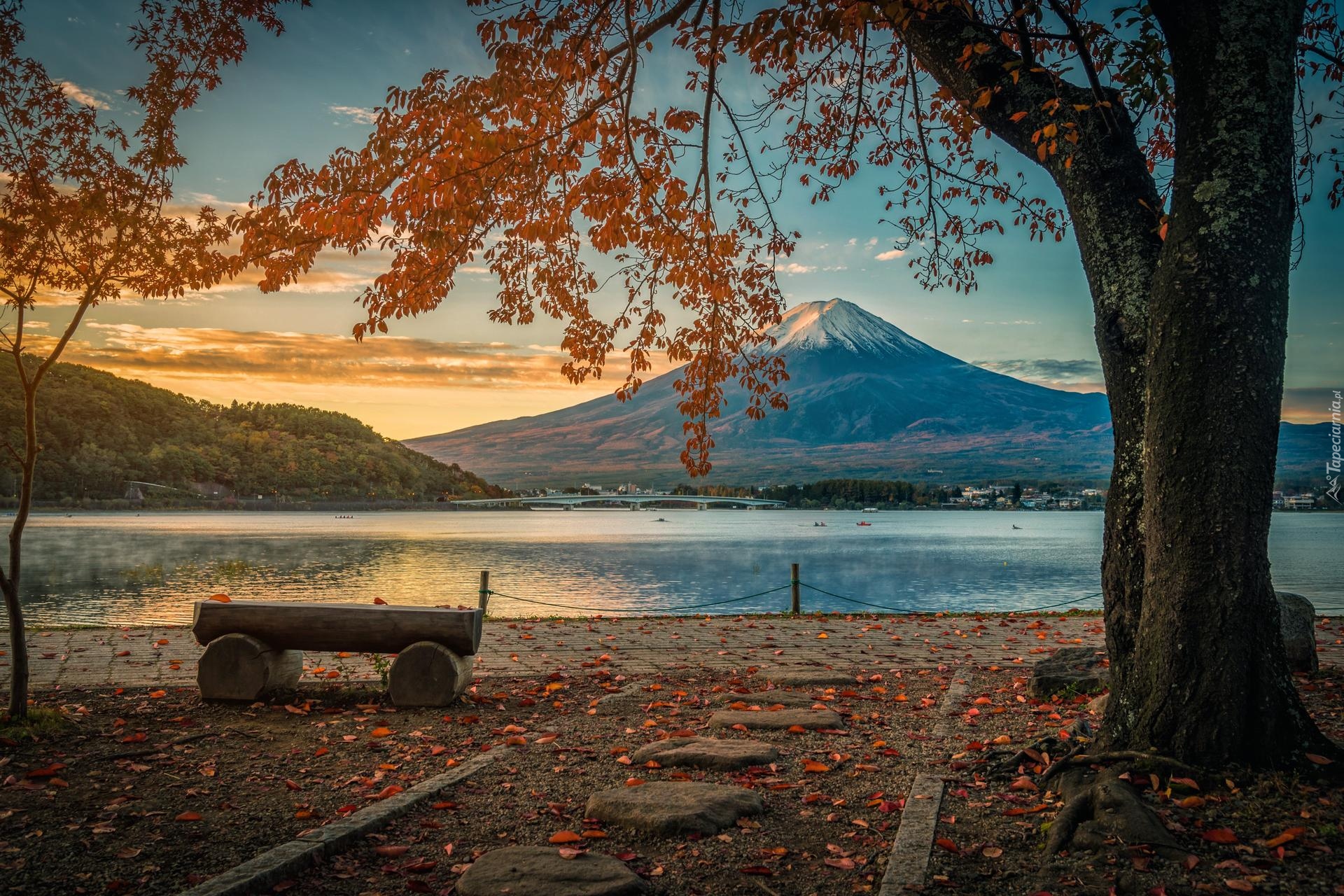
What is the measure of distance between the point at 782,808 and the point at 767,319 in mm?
5730

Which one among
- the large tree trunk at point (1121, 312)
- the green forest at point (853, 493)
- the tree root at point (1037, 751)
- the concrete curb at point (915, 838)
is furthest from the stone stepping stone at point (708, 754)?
the green forest at point (853, 493)

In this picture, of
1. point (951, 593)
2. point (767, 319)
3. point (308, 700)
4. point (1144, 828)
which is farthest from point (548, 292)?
point (951, 593)

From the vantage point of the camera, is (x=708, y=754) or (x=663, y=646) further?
(x=663, y=646)

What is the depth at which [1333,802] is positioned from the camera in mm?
4141

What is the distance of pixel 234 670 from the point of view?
7016 mm

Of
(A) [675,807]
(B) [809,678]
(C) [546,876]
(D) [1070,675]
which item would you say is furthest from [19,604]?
(D) [1070,675]

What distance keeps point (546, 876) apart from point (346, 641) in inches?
158

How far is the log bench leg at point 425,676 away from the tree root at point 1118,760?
450 cm

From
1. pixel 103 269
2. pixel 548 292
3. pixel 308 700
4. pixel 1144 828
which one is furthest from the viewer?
pixel 548 292

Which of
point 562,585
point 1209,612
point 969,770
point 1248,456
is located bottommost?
point 562,585

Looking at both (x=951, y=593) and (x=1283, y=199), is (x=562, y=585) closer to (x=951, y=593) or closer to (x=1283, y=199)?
(x=951, y=593)

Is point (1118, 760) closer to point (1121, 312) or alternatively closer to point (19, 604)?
point (1121, 312)

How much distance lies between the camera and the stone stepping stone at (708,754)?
5.38 m

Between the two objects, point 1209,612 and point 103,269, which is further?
point 103,269
